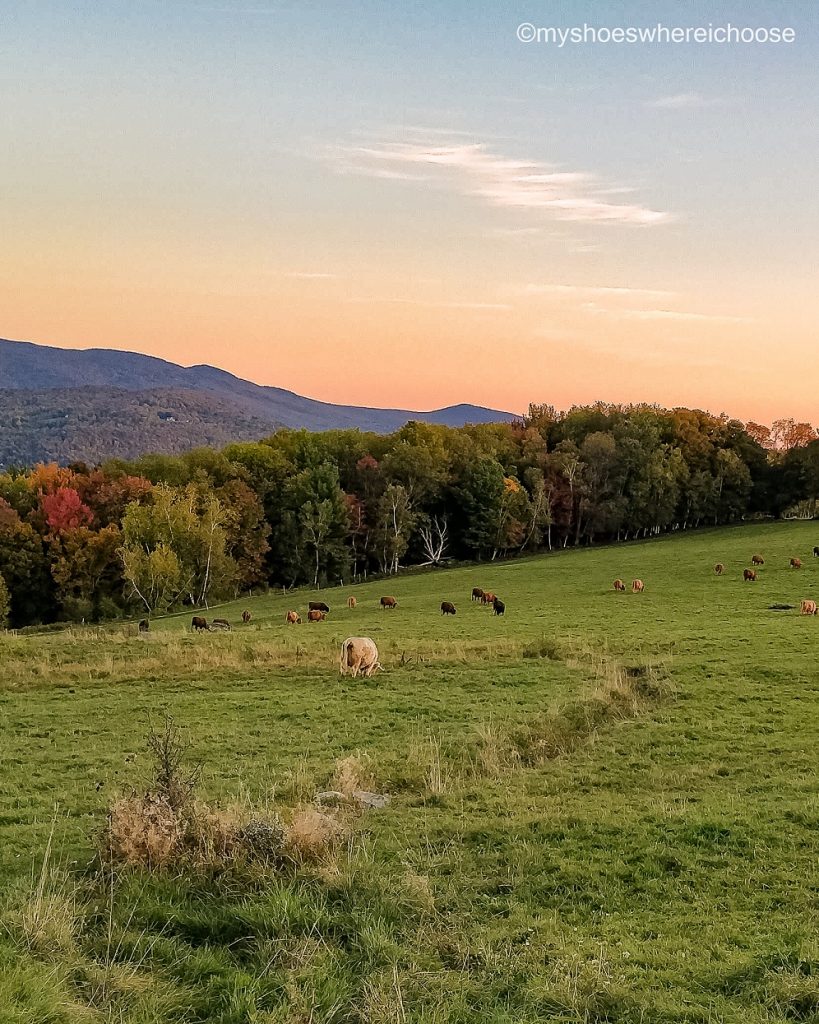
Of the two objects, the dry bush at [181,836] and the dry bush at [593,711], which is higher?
the dry bush at [181,836]

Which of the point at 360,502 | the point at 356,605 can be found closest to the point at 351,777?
the point at 356,605

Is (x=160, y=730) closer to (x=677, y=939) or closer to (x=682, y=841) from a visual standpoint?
(x=682, y=841)

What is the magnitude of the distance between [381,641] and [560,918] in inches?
886

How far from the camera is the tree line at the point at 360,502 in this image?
6962cm

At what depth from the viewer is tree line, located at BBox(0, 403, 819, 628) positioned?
6962 cm

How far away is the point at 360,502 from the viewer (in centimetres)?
8294

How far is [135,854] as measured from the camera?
869cm

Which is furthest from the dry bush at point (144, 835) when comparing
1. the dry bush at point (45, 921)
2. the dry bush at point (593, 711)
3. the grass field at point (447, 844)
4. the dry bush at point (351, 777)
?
the dry bush at point (593, 711)

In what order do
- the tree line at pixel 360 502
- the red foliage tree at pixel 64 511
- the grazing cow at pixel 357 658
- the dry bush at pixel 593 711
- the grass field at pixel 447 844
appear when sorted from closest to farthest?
the grass field at pixel 447 844
the dry bush at pixel 593 711
the grazing cow at pixel 357 658
the tree line at pixel 360 502
the red foliage tree at pixel 64 511

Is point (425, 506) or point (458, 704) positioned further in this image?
point (425, 506)

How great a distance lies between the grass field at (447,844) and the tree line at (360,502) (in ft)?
144

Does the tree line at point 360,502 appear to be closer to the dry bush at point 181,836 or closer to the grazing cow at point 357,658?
the grazing cow at point 357,658

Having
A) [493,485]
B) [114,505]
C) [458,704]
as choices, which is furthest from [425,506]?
[458,704]

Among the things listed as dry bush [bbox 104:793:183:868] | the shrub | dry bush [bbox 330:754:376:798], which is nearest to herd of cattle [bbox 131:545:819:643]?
dry bush [bbox 330:754:376:798]
